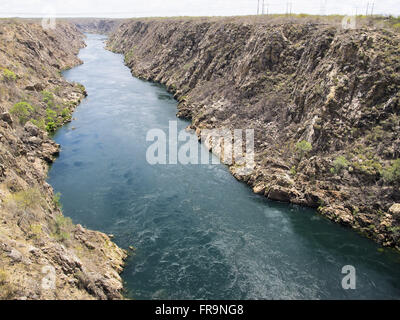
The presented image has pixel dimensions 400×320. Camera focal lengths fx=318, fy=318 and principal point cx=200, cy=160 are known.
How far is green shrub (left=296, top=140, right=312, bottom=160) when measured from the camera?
102ft

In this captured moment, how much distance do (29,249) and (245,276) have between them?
1237 cm

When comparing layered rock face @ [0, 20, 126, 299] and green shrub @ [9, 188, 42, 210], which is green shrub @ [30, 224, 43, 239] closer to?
layered rock face @ [0, 20, 126, 299]

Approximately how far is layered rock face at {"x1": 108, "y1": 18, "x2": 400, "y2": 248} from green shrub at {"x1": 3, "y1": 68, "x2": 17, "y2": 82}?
2363 centimetres

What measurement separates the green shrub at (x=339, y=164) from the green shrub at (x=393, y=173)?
3.11m

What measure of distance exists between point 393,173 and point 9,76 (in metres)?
46.1

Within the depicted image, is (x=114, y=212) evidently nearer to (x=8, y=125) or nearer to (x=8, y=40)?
(x=8, y=125)

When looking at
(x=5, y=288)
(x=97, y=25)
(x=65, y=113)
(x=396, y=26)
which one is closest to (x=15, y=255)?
(x=5, y=288)

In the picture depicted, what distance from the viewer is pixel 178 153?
121 ft

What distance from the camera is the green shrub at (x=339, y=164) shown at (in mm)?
27891

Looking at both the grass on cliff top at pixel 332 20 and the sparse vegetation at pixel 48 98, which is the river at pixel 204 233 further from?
the grass on cliff top at pixel 332 20

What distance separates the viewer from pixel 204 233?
78.3 feet
